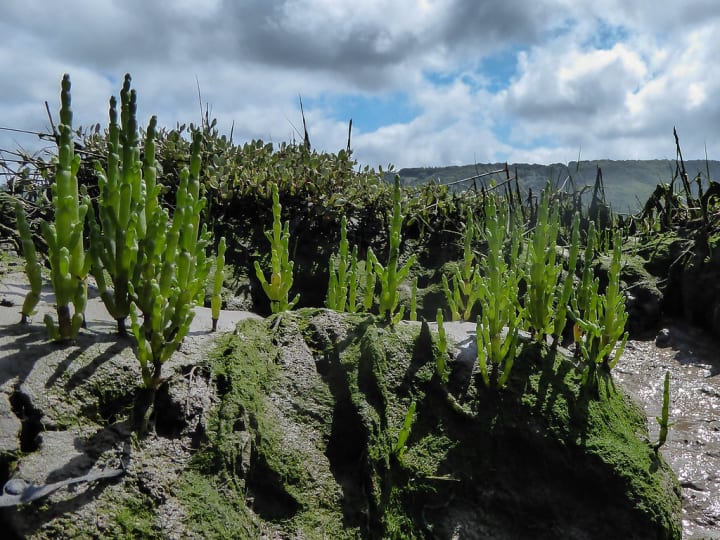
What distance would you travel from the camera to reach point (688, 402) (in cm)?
493

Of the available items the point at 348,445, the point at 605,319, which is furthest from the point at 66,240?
the point at 605,319

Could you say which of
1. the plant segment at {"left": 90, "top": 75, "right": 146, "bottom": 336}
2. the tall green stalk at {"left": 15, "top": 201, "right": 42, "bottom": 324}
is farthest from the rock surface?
the plant segment at {"left": 90, "top": 75, "right": 146, "bottom": 336}

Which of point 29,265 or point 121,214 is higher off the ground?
point 121,214

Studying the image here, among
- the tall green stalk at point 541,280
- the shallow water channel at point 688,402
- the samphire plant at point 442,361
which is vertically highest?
the tall green stalk at point 541,280

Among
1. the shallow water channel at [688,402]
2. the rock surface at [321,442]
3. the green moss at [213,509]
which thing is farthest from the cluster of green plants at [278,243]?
the shallow water channel at [688,402]

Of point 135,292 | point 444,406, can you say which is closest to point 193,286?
point 135,292

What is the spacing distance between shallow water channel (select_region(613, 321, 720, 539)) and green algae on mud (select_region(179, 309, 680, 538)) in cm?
50

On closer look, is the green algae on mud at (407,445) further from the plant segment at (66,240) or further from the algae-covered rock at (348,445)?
the plant segment at (66,240)

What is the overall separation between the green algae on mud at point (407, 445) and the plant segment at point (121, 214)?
0.55 meters

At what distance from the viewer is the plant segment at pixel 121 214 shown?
2.63 m

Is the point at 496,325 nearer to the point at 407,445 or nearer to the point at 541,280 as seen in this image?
the point at 541,280

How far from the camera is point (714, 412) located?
475cm

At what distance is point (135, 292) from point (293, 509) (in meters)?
1.18

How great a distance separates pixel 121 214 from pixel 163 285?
36 cm
